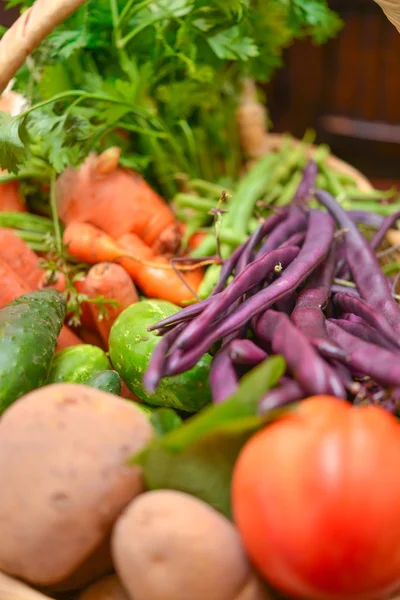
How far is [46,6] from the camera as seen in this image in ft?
2.92

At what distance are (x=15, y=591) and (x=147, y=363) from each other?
36cm

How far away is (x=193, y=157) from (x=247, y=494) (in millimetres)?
1110

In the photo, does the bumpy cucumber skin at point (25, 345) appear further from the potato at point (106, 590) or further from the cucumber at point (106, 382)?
the potato at point (106, 590)

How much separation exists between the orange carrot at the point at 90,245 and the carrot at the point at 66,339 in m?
0.16

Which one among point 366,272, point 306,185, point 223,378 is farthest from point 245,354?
point 306,185

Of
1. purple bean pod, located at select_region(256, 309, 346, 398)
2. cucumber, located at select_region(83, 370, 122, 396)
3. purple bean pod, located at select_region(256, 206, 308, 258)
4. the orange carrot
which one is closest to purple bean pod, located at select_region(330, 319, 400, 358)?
purple bean pod, located at select_region(256, 309, 346, 398)

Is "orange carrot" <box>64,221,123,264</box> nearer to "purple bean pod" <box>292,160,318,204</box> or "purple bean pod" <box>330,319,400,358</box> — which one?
"purple bean pod" <box>292,160,318,204</box>

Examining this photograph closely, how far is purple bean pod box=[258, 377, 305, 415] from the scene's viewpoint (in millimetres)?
562

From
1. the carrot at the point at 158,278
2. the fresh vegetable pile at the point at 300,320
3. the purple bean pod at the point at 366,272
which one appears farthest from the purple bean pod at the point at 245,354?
the carrot at the point at 158,278

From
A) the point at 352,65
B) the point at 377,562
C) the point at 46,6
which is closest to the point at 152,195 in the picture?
the point at 46,6

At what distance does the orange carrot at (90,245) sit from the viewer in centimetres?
118

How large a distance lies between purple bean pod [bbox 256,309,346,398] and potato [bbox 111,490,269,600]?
16cm

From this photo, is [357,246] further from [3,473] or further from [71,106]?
[3,473]

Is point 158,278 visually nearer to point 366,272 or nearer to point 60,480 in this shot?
point 366,272
